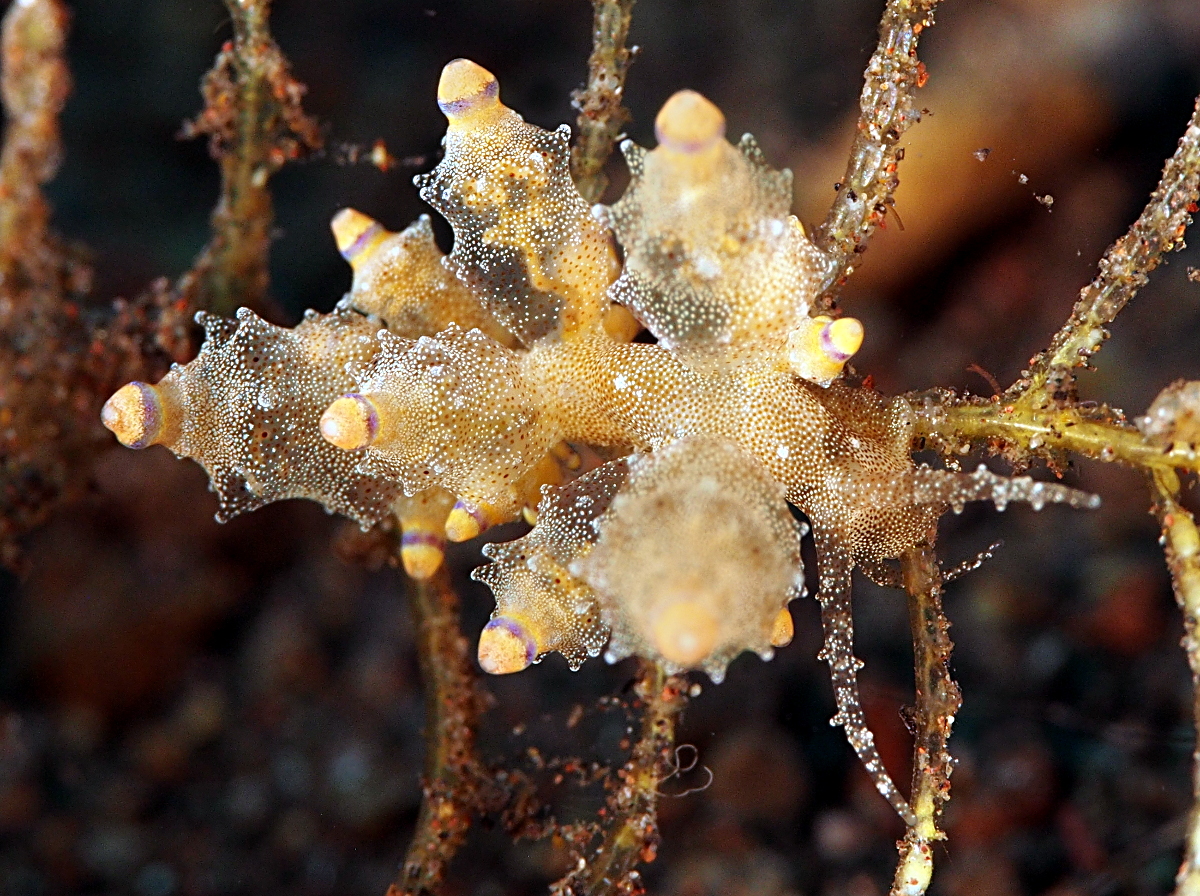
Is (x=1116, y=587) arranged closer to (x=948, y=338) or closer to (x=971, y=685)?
(x=971, y=685)

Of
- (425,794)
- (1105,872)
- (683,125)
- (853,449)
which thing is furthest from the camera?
(1105,872)

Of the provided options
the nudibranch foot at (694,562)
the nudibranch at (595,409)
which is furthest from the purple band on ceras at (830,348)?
the nudibranch foot at (694,562)

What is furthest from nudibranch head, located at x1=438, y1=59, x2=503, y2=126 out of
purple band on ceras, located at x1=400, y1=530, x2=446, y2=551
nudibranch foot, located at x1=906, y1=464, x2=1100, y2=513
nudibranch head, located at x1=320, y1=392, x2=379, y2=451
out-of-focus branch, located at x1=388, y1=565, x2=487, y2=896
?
out-of-focus branch, located at x1=388, y1=565, x2=487, y2=896

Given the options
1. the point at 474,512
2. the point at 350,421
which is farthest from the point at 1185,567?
the point at 350,421

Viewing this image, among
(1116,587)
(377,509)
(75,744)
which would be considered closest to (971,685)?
(1116,587)

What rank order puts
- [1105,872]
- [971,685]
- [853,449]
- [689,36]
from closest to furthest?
[853,449] → [1105,872] → [971,685] → [689,36]

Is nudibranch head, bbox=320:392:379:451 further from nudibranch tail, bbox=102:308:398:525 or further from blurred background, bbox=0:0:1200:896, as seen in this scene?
blurred background, bbox=0:0:1200:896

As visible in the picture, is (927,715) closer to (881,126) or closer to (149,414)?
(881,126)
